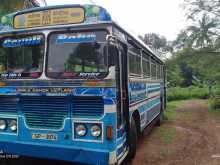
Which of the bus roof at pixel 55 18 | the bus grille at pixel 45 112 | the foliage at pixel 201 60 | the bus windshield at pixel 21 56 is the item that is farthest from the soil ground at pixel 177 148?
the foliage at pixel 201 60

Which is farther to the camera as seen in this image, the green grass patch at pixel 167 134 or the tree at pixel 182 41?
the tree at pixel 182 41

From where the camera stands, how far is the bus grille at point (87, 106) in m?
5.50

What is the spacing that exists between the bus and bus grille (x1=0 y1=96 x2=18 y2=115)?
0.06 ft

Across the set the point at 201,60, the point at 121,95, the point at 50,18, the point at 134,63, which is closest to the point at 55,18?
the point at 50,18

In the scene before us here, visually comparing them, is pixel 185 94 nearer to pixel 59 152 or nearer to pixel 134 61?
pixel 134 61

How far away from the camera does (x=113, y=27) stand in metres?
5.62

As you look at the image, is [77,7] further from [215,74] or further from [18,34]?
[215,74]

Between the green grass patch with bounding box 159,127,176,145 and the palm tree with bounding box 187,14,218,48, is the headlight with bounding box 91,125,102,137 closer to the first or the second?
the green grass patch with bounding box 159,127,176,145

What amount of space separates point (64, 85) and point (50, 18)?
1198 millimetres

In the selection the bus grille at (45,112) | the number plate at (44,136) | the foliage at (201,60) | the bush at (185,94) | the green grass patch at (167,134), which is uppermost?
the foliage at (201,60)

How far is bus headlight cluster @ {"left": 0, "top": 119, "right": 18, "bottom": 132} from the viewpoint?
19.9 ft

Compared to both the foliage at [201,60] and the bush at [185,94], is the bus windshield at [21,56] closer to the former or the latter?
the foliage at [201,60]

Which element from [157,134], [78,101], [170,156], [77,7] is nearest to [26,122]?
[78,101]

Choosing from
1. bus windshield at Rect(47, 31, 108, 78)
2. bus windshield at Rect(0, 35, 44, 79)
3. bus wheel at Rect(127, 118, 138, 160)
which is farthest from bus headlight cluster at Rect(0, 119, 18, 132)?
bus wheel at Rect(127, 118, 138, 160)
